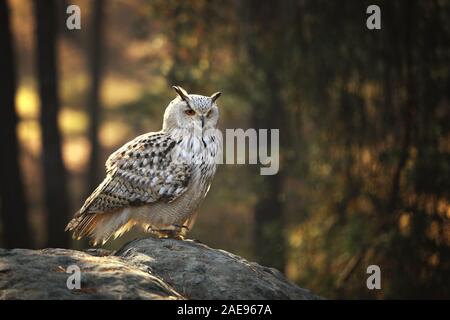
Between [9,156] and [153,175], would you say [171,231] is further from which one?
[9,156]

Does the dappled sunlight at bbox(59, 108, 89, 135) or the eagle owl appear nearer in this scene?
the eagle owl

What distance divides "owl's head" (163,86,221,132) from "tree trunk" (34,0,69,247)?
6.33m

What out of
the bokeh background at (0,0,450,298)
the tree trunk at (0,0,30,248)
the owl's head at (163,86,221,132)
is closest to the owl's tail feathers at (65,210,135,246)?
the owl's head at (163,86,221,132)

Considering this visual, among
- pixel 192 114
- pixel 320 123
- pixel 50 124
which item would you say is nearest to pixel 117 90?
pixel 50 124

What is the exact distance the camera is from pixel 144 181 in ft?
21.6

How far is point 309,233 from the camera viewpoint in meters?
10.5

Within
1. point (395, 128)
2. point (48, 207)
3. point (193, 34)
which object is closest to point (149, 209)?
point (395, 128)

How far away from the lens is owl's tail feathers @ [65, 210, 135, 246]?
6.74m

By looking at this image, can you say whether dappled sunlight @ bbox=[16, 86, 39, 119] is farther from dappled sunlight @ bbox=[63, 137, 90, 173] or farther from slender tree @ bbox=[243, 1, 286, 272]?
slender tree @ bbox=[243, 1, 286, 272]

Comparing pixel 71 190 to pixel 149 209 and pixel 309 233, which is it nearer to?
pixel 309 233

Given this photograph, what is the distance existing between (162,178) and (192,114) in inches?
26.7

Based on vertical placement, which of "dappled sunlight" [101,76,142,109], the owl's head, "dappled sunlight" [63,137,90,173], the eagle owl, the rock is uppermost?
"dappled sunlight" [101,76,142,109]

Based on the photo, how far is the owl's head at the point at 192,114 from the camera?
6.65 metres

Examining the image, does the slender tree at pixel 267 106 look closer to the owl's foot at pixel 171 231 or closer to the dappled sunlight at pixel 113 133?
the owl's foot at pixel 171 231
